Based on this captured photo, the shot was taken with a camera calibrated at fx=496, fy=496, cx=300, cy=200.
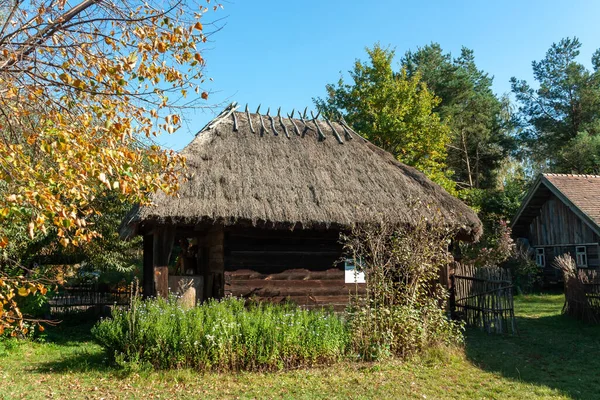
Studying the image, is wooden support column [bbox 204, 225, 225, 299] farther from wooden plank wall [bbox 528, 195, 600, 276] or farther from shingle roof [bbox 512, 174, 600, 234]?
wooden plank wall [bbox 528, 195, 600, 276]

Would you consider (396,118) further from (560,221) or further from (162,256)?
(162,256)

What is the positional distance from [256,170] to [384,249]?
391 centimetres

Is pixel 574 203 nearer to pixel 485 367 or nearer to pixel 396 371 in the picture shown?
pixel 485 367

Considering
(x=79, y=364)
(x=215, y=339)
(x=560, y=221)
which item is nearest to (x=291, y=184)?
(x=215, y=339)

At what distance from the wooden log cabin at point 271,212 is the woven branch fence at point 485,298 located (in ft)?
3.64

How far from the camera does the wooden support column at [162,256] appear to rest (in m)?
9.94

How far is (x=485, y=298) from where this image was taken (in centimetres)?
1145

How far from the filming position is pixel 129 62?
14.5 ft

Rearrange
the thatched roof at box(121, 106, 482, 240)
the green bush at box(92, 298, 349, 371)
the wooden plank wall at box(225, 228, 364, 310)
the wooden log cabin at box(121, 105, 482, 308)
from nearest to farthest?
1. the green bush at box(92, 298, 349, 371)
2. the thatched roof at box(121, 106, 482, 240)
3. the wooden log cabin at box(121, 105, 482, 308)
4. the wooden plank wall at box(225, 228, 364, 310)

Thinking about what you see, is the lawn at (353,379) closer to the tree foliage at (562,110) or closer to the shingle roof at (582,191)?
the shingle roof at (582,191)

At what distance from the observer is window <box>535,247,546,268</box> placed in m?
21.8

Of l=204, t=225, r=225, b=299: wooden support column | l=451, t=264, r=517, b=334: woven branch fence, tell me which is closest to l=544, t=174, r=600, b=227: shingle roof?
l=451, t=264, r=517, b=334: woven branch fence

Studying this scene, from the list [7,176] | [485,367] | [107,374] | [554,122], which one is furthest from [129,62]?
[554,122]

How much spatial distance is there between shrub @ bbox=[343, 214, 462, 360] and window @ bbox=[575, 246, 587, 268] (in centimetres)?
1337
